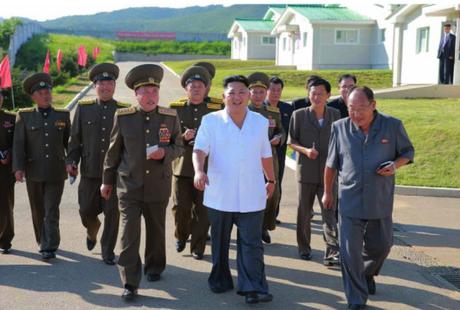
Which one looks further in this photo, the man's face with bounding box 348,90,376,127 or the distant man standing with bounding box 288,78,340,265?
the distant man standing with bounding box 288,78,340,265

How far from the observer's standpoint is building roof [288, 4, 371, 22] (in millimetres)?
38188

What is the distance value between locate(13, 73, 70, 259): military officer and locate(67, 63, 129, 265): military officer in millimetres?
274

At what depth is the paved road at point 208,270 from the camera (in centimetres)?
527

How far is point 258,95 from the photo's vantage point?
7.34m

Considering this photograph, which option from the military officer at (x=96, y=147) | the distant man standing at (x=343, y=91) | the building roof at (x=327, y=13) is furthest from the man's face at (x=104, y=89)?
the building roof at (x=327, y=13)

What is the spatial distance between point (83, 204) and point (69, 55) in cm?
3434

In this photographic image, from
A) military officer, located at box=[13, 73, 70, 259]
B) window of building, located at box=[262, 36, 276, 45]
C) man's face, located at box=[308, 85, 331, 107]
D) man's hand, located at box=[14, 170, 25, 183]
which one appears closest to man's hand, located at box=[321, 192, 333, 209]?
man's face, located at box=[308, 85, 331, 107]

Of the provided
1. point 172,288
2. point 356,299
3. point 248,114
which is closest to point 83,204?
point 172,288

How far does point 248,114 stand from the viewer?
534cm

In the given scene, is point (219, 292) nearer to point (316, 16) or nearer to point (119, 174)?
point (119, 174)

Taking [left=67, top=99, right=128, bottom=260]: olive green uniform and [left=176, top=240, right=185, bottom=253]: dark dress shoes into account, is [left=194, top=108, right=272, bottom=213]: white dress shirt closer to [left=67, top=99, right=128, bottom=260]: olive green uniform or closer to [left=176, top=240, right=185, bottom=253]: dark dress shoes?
[left=67, top=99, right=128, bottom=260]: olive green uniform

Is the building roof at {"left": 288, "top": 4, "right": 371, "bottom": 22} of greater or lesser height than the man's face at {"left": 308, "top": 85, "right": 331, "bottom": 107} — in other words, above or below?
above

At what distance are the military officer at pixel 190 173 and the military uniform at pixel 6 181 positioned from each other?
5.93ft

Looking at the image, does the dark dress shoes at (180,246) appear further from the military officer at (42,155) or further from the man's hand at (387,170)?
the man's hand at (387,170)
